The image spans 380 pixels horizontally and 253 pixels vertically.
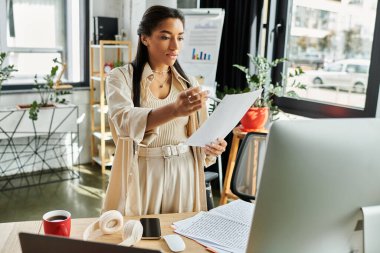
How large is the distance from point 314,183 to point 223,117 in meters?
0.60

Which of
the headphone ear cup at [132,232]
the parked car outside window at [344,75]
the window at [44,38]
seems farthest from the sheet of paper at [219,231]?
the window at [44,38]

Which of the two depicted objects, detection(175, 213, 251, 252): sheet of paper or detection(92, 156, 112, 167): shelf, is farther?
detection(92, 156, 112, 167): shelf

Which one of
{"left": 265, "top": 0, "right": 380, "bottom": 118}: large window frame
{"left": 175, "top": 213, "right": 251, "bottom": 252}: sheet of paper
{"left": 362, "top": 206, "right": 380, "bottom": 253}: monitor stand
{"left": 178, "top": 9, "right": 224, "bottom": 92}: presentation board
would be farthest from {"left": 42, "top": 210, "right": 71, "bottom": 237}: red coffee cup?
{"left": 178, "top": 9, "right": 224, "bottom": 92}: presentation board

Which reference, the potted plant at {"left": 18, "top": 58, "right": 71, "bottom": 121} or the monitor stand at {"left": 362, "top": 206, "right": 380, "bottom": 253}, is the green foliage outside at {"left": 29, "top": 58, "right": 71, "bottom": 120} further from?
the monitor stand at {"left": 362, "top": 206, "right": 380, "bottom": 253}

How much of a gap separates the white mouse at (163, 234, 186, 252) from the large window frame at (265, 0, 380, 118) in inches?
83.6

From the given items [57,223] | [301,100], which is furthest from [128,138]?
[301,100]

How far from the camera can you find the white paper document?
1.27 metres

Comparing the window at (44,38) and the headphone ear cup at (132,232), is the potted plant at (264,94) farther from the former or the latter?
the window at (44,38)

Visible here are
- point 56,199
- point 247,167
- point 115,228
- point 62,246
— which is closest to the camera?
point 62,246

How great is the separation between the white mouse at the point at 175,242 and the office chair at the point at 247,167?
31.1 inches

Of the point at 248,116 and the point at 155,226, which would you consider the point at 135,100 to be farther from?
Result: the point at 248,116

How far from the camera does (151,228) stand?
1.29 m

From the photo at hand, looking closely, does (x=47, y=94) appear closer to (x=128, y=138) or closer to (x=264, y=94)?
(x=264, y=94)

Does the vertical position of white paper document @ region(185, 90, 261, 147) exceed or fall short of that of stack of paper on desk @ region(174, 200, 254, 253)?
it exceeds it
